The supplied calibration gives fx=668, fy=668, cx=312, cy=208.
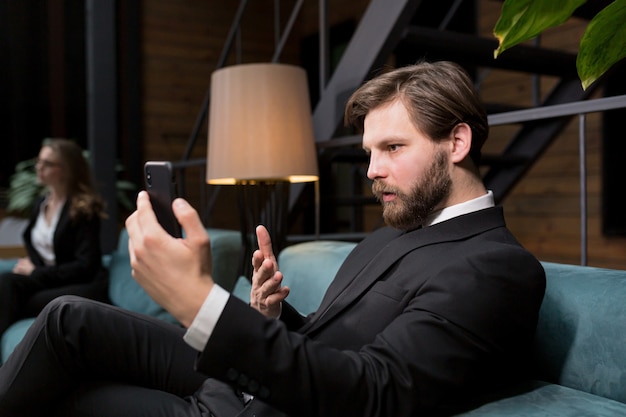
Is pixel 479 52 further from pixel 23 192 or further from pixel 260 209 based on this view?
pixel 23 192

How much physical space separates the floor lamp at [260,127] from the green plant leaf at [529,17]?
62.9 inches

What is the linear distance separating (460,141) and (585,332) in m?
0.38

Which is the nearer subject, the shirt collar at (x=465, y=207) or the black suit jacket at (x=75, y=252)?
the shirt collar at (x=465, y=207)

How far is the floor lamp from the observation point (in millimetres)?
2164

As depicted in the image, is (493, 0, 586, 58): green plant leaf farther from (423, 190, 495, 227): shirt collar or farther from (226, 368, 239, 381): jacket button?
(423, 190, 495, 227): shirt collar

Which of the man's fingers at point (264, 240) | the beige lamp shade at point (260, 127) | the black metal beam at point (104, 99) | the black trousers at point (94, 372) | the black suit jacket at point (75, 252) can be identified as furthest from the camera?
the black metal beam at point (104, 99)

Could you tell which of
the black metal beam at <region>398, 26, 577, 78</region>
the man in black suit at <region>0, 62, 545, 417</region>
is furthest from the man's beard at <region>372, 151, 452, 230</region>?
the black metal beam at <region>398, 26, 577, 78</region>

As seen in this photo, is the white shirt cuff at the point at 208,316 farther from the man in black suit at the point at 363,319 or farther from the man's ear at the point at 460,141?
the man's ear at the point at 460,141

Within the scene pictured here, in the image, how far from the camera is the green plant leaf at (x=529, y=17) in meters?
0.56

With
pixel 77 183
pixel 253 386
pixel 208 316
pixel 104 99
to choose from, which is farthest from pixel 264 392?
pixel 104 99

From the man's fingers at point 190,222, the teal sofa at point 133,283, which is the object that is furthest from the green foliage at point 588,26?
the teal sofa at point 133,283

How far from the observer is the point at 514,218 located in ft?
12.9

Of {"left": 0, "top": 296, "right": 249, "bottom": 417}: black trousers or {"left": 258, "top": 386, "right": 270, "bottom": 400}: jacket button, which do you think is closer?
{"left": 258, "top": 386, "right": 270, "bottom": 400}: jacket button

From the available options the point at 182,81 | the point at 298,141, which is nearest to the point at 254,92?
the point at 298,141
